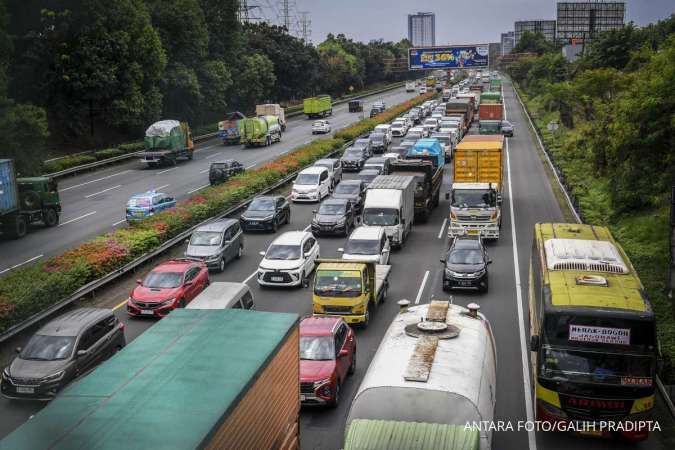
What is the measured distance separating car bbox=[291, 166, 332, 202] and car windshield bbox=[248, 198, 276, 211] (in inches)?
229

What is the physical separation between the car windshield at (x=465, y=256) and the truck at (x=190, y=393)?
44.3ft

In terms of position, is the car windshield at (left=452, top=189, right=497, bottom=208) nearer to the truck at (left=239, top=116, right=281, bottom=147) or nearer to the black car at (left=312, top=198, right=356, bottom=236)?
the black car at (left=312, top=198, right=356, bottom=236)

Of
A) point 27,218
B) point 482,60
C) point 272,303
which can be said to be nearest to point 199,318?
point 272,303

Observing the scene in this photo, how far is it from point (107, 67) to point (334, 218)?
30.5 metres

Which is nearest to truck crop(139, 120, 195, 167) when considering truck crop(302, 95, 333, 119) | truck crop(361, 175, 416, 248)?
truck crop(361, 175, 416, 248)

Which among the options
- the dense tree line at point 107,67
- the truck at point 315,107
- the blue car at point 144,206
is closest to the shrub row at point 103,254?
the blue car at point 144,206

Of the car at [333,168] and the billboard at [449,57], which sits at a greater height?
the billboard at [449,57]

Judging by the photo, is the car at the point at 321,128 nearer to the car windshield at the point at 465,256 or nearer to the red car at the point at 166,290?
the car windshield at the point at 465,256

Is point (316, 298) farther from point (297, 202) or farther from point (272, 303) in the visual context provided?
point (297, 202)

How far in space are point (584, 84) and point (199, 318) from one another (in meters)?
50.4

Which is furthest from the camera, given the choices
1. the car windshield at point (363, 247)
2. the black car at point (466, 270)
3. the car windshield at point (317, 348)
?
the car windshield at point (363, 247)

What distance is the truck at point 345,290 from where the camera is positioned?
70.4ft

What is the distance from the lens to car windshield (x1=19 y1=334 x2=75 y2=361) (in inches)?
680

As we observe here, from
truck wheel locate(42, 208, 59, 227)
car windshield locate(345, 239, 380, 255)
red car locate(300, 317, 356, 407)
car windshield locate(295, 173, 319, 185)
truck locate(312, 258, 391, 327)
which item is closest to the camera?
red car locate(300, 317, 356, 407)
